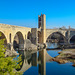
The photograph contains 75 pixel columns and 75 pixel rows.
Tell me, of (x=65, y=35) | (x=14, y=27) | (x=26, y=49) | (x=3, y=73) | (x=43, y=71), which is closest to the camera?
(x=3, y=73)

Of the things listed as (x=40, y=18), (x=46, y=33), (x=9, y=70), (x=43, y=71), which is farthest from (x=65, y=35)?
(x=9, y=70)

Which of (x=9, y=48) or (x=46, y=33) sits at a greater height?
(x=46, y=33)

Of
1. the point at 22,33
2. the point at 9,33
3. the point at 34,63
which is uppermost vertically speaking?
the point at 22,33

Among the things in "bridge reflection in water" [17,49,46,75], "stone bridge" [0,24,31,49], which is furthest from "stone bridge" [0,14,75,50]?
"bridge reflection in water" [17,49,46,75]

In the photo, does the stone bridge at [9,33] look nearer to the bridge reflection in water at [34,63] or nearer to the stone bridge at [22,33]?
the stone bridge at [22,33]

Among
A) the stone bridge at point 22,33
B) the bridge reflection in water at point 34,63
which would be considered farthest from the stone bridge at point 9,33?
the bridge reflection in water at point 34,63

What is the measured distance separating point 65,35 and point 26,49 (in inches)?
775

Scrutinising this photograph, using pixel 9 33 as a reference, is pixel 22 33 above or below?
above

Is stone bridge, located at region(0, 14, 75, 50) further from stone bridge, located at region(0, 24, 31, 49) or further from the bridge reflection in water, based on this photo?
the bridge reflection in water

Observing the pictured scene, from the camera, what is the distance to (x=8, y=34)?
19.5m

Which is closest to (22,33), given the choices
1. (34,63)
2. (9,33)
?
(9,33)

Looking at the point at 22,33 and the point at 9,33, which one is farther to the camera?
the point at 22,33

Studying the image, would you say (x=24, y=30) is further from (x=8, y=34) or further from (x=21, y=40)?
(x=8, y=34)

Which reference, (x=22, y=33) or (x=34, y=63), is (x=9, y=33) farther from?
(x=34, y=63)
